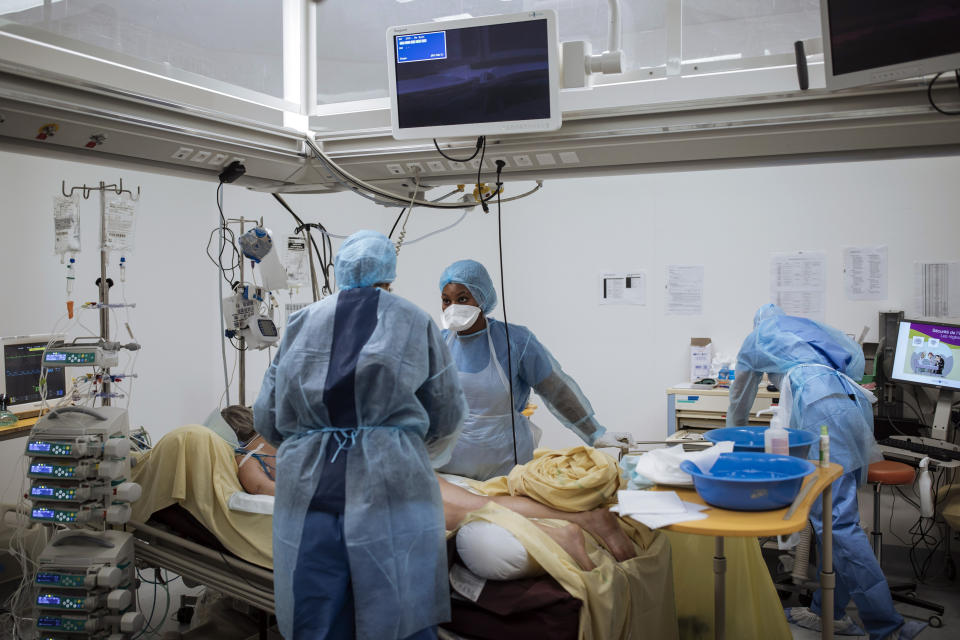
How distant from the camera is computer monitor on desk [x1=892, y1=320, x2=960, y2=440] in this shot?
3920 millimetres

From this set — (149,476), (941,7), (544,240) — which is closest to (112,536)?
(149,476)

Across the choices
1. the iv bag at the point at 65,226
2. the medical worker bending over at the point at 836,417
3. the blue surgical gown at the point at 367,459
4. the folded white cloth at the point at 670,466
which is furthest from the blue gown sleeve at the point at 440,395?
the iv bag at the point at 65,226

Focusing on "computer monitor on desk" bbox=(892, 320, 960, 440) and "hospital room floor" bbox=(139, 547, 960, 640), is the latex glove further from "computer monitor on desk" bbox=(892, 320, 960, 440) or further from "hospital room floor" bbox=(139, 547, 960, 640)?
"computer monitor on desk" bbox=(892, 320, 960, 440)

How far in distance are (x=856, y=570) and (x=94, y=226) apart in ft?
15.1

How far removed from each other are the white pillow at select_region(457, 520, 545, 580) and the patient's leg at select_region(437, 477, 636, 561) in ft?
0.64

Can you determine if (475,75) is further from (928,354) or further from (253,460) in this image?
(928,354)

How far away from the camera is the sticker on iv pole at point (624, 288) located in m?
5.19

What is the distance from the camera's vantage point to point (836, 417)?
3.15 m

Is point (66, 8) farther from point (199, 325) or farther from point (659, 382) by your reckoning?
point (659, 382)

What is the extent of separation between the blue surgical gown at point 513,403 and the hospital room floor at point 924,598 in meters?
1.34

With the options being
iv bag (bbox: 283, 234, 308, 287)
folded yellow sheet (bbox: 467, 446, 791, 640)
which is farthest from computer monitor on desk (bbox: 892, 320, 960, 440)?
iv bag (bbox: 283, 234, 308, 287)

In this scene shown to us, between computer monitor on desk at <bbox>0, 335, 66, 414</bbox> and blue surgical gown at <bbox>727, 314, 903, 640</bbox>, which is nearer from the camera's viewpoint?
blue surgical gown at <bbox>727, 314, 903, 640</bbox>

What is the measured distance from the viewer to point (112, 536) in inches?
110

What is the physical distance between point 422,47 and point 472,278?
3.12ft
